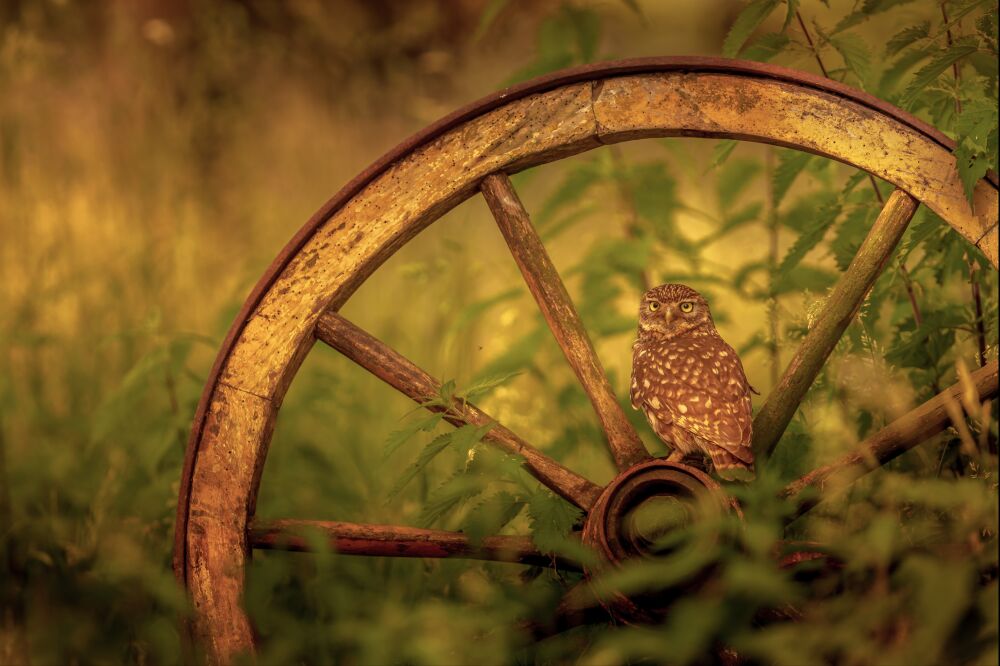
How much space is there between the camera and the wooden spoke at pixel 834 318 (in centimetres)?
152

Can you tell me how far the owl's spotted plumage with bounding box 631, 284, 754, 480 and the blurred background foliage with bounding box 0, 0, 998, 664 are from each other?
0.32 feet

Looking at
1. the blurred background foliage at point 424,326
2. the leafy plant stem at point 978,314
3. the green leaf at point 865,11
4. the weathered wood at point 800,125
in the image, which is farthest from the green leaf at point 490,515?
the green leaf at point 865,11

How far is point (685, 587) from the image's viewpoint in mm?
1450

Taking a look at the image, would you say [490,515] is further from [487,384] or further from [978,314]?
[978,314]

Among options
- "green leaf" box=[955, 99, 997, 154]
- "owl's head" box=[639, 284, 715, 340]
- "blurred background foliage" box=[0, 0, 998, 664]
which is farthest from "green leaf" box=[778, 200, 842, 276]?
"green leaf" box=[955, 99, 997, 154]

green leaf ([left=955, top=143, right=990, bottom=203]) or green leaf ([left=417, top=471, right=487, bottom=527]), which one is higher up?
green leaf ([left=955, top=143, right=990, bottom=203])

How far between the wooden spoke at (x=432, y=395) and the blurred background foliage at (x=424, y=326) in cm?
5

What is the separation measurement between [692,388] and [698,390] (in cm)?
1

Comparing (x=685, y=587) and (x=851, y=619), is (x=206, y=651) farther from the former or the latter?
(x=851, y=619)

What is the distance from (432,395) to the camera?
163 cm

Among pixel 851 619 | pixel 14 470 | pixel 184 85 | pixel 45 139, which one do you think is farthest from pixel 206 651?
pixel 184 85

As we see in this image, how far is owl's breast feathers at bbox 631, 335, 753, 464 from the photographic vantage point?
1.52 meters

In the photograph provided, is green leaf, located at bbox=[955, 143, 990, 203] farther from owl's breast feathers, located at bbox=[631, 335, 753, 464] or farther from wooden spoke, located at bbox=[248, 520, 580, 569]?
wooden spoke, located at bbox=[248, 520, 580, 569]

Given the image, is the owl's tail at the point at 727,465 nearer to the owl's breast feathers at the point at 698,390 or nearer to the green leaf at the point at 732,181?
the owl's breast feathers at the point at 698,390
